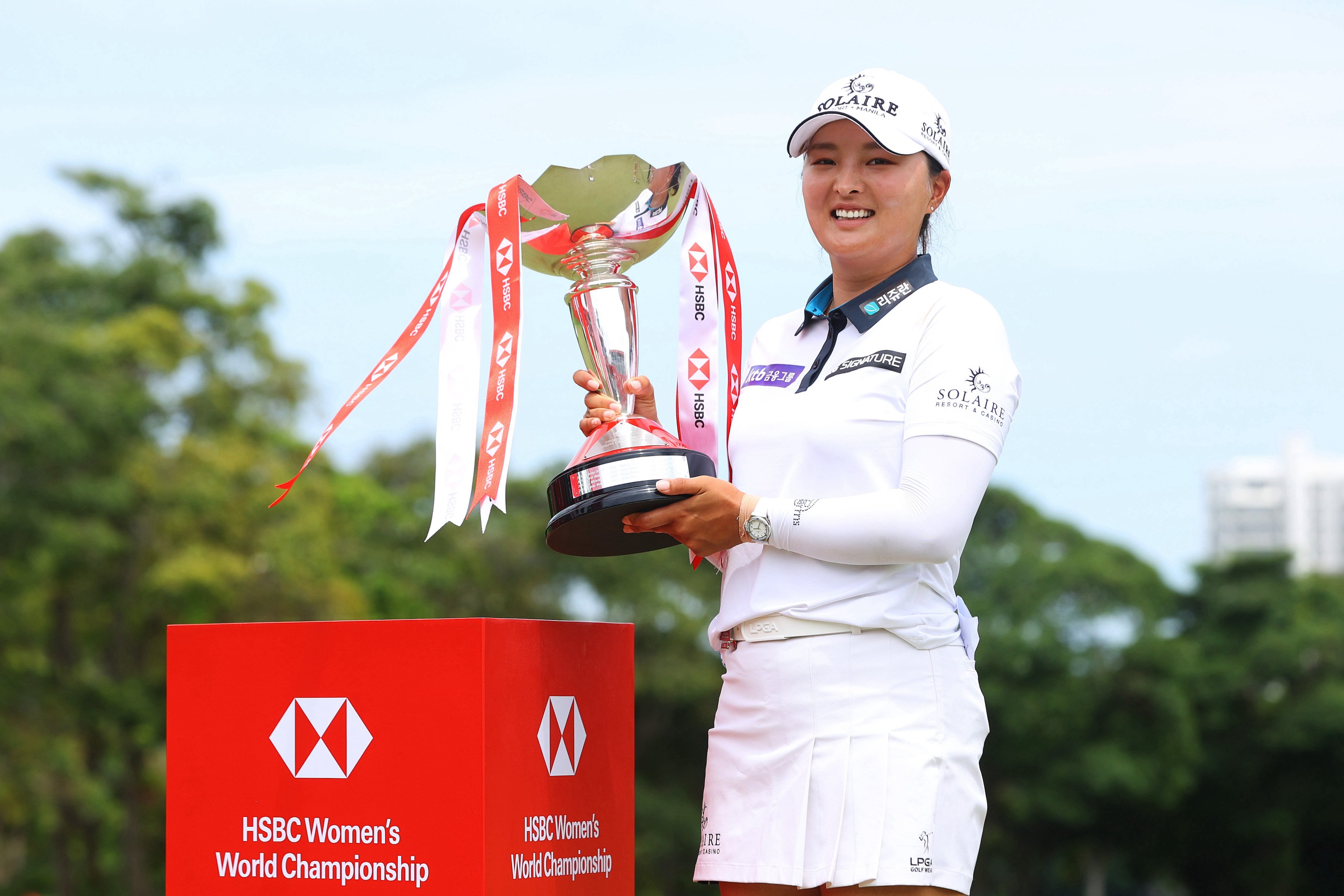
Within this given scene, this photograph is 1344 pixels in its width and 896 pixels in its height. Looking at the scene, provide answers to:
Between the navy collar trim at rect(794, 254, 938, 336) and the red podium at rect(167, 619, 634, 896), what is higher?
the navy collar trim at rect(794, 254, 938, 336)

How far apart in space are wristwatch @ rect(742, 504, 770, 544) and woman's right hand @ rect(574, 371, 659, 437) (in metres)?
0.46

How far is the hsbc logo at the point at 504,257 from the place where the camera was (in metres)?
3.03

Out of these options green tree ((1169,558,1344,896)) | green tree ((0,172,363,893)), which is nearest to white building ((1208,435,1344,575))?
green tree ((1169,558,1344,896))

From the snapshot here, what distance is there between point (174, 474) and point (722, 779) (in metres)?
17.8

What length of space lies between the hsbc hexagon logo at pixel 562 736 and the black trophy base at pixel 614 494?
0.31 m

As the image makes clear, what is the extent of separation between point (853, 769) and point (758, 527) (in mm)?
409

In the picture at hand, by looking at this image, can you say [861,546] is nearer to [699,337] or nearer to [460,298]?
[699,337]

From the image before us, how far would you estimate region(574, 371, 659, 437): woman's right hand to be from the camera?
9.62 feet

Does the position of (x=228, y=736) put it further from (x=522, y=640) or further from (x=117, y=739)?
(x=117, y=739)

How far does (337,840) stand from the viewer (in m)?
2.76


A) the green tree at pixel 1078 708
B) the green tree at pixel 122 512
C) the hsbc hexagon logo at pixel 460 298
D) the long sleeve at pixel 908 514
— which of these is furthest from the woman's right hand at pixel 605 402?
the green tree at pixel 1078 708

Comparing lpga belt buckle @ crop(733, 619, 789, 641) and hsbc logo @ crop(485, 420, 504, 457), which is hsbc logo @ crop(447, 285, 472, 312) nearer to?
hsbc logo @ crop(485, 420, 504, 457)

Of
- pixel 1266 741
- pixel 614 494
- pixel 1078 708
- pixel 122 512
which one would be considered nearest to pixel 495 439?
pixel 614 494

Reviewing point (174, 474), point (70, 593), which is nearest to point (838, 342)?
point (174, 474)
